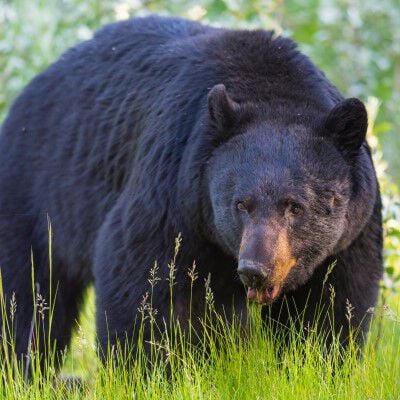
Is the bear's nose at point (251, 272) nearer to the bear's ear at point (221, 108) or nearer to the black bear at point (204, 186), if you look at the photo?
the black bear at point (204, 186)

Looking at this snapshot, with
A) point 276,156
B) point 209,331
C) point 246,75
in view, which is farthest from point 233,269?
point 246,75

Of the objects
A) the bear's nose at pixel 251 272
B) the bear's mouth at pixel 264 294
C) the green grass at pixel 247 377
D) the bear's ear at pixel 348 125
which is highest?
the bear's ear at pixel 348 125

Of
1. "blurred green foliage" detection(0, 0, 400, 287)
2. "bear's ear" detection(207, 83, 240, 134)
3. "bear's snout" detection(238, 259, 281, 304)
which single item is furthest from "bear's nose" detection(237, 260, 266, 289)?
"blurred green foliage" detection(0, 0, 400, 287)

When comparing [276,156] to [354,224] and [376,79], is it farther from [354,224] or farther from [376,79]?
[376,79]

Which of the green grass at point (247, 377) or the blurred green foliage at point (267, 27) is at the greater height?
the blurred green foliage at point (267, 27)

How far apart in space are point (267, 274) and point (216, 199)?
56 centimetres

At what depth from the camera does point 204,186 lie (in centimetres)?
452

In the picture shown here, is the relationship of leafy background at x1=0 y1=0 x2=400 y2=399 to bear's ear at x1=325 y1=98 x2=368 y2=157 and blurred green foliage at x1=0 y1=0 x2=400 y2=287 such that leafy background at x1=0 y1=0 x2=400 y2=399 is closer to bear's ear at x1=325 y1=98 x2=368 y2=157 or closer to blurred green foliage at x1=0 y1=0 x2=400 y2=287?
blurred green foliage at x1=0 y1=0 x2=400 y2=287

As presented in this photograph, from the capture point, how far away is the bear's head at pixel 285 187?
4.13 metres

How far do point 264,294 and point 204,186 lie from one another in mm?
669

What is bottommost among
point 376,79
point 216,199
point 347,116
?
point 216,199

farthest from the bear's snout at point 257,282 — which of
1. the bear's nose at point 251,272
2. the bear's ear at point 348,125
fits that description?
the bear's ear at point 348,125

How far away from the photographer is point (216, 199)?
4391mm

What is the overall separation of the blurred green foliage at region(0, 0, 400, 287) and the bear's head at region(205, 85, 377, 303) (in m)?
1.99
